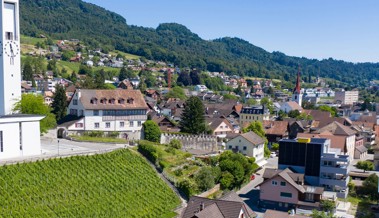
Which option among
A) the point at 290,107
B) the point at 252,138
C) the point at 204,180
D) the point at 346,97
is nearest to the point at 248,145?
the point at 252,138

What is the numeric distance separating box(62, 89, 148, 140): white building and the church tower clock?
6.80 meters

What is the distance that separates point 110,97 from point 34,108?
31.4ft

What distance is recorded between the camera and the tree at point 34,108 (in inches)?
1619

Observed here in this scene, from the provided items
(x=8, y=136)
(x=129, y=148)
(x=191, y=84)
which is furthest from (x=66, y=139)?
(x=191, y=84)

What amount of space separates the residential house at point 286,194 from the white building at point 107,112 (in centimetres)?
1773

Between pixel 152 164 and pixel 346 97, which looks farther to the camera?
pixel 346 97

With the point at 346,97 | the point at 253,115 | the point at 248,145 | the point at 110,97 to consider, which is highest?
the point at 110,97

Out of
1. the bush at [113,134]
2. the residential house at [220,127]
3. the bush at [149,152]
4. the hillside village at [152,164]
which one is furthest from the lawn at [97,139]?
the residential house at [220,127]

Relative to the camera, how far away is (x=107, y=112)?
4822cm

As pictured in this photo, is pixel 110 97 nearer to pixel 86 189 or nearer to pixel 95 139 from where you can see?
pixel 95 139

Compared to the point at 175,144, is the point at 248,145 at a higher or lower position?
lower

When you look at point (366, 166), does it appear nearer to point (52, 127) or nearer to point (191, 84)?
point (52, 127)

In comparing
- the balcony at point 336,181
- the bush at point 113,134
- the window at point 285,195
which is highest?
the bush at point 113,134

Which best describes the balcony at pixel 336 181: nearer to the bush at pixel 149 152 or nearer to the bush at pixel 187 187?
the bush at pixel 187 187
